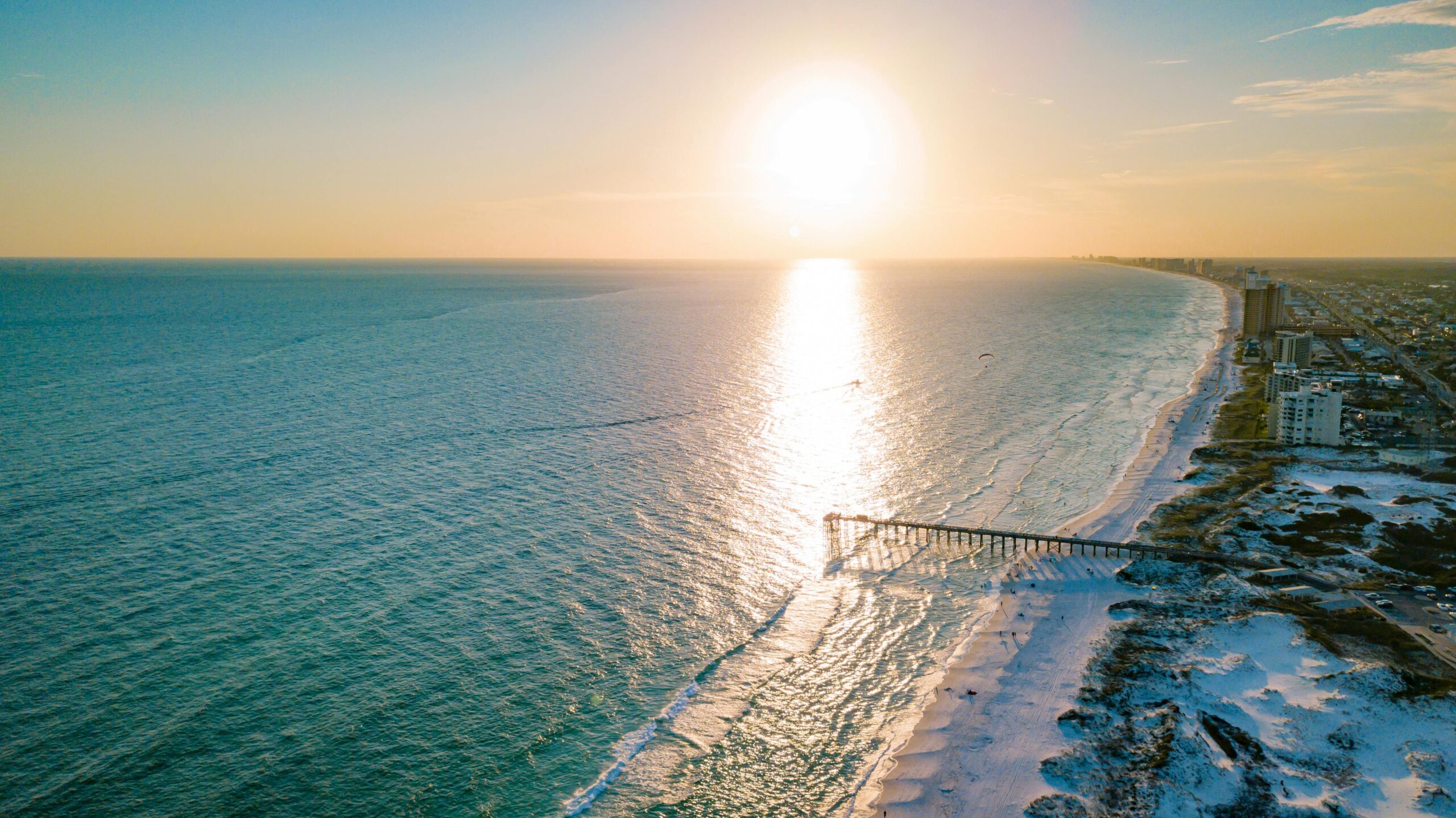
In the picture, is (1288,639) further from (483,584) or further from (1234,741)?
(483,584)

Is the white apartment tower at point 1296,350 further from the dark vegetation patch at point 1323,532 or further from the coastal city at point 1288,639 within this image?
the dark vegetation patch at point 1323,532

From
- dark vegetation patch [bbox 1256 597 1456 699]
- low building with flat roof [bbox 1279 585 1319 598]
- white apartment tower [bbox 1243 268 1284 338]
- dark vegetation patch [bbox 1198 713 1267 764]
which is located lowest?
dark vegetation patch [bbox 1198 713 1267 764]

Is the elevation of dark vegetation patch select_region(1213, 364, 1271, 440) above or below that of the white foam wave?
above

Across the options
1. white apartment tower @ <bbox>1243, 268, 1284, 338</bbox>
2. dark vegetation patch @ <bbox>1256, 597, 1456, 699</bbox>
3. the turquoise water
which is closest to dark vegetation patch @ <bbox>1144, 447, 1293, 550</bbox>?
the turquoise water

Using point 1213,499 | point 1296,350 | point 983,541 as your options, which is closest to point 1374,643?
point 983,541

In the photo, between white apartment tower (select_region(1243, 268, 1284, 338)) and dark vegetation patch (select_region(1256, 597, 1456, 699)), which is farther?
white apartment tower (select_region(1243, 268, 1284, 338))

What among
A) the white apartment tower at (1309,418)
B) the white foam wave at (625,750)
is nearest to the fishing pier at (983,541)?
the white foam wave at (625,750)

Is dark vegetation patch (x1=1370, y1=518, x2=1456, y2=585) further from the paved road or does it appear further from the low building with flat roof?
the low building with flat roof
